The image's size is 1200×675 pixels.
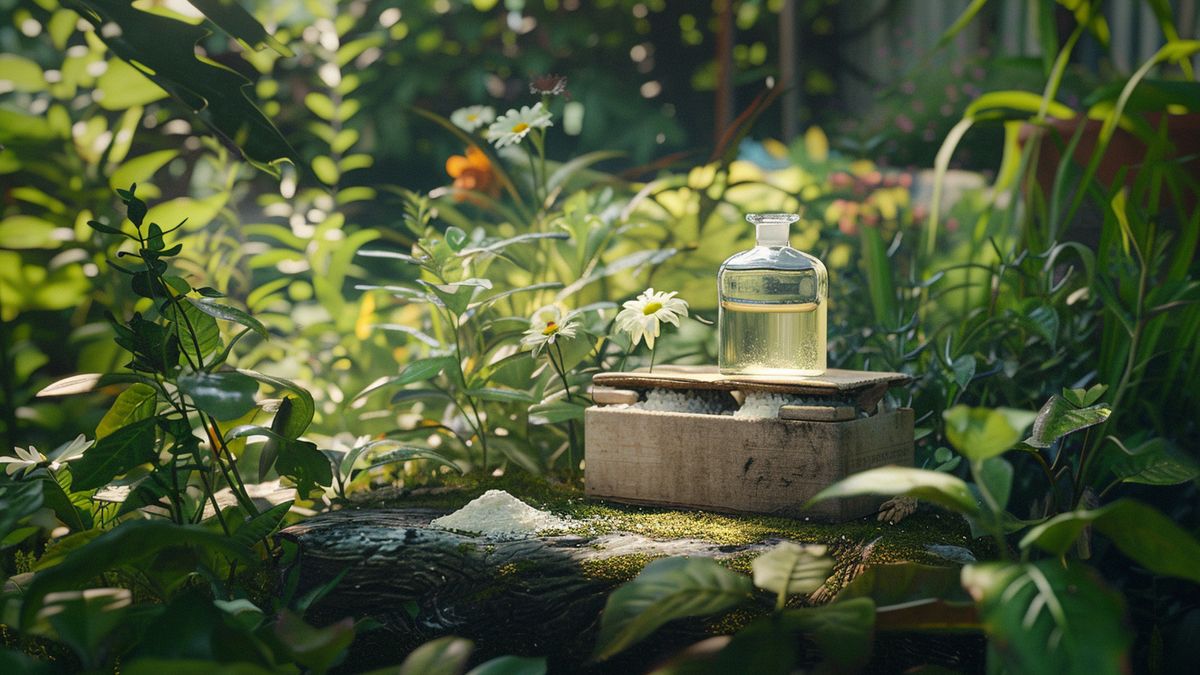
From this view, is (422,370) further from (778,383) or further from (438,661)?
(438,661)

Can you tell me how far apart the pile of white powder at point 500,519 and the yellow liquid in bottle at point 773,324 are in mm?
315

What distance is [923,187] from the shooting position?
3.79m

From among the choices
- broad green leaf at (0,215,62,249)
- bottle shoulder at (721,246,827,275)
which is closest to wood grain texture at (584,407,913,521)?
bottle shoulder at (721,246,827,275)

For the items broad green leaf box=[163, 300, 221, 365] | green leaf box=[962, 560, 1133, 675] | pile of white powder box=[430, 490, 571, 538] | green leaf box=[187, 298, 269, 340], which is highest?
green leaf box=[187, 298, 269, 340]

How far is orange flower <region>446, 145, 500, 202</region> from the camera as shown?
6.26 feet

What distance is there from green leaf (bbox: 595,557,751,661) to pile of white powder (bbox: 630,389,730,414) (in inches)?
18.8

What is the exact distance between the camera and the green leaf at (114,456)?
100 centimetres

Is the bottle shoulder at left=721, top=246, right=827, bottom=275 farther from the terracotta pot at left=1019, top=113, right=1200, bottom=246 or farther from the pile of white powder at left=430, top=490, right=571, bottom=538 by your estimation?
the terracotta pot at left=1019, top=113, right=1200, bottom=246

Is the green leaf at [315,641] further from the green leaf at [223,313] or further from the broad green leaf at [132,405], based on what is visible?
the broad green leaf at [132,405]

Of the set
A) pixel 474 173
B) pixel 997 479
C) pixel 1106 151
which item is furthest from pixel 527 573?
pixel 1106 151

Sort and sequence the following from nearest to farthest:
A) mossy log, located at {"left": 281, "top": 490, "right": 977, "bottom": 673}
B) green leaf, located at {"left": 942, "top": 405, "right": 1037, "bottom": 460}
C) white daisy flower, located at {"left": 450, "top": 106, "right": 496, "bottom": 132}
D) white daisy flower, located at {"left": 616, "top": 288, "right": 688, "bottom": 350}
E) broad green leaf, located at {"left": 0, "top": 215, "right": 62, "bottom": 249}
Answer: green leaf, located at {"left": 942, "top": 405, "right": 1037, "bottom": 460}, mossy log, located at {"left": 281, "top": 490, "right": 977, "bottom": 673}, white daisy flower, located at {"left": 616, "top": 288, "right": 688, "bottom": 350}, white daisy flower, located at {"left": 450, "top": 106, "right": 496, "bottom": 132}, broad green leaf, located at {"left": 0, "top": 215, "right": 62, "bottom": 249}

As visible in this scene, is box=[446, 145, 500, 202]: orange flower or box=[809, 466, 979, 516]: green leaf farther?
box=[446, 145, 500, 202]: orange flower

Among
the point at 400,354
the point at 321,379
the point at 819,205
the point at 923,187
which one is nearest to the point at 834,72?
the point at 923,187

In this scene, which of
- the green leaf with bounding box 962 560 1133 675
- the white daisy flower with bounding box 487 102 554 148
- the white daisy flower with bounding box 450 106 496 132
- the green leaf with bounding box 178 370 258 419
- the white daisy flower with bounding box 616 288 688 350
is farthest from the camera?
the white daisy flower with bounding box 450 106 496 132
